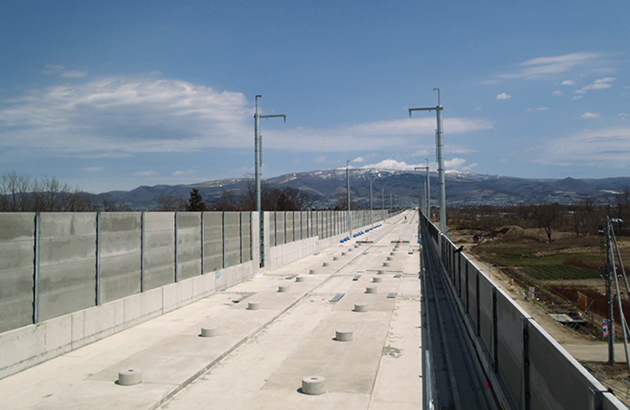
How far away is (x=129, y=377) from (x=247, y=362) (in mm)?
2651

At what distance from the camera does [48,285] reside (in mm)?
11742

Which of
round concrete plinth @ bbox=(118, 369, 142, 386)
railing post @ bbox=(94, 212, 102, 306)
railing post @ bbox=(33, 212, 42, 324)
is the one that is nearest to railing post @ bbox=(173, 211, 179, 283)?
railing post @ bbox=(94, 212, 102, 306)

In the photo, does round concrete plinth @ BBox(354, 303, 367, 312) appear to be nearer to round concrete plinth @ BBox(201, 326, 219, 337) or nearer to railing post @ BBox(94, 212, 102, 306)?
round concrete plinth @ BBox(201, 326, 219, 337)

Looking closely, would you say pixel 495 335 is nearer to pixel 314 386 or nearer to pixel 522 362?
pixel 522 362

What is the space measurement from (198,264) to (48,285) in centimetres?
834

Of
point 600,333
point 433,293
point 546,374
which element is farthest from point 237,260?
point 600,333

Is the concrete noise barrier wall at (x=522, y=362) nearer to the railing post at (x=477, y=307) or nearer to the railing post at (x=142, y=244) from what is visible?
the railing post at (x=477, y=307)

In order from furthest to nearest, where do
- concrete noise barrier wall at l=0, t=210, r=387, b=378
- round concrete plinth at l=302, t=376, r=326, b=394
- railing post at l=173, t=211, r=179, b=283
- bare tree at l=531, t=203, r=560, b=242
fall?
bare tree at l=531, t=203, r=560, b=242 < railing post at l=173, t=211, r=179, b=283 < concrete noise barrier wall at l=0, t=210, r=387, b=378 < round concrete plinth at l=302, t=376, r=326, b=394

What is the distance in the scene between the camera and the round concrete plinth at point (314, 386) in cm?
906

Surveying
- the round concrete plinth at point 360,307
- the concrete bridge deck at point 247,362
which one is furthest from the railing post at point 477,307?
the round concrete plinth at point 360,307

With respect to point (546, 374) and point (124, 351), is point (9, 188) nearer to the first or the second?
point (124, 351)

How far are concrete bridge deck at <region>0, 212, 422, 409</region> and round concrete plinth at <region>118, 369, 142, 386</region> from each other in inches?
4.5

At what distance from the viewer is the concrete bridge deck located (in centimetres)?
893

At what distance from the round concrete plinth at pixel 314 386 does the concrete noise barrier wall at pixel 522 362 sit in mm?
2984
